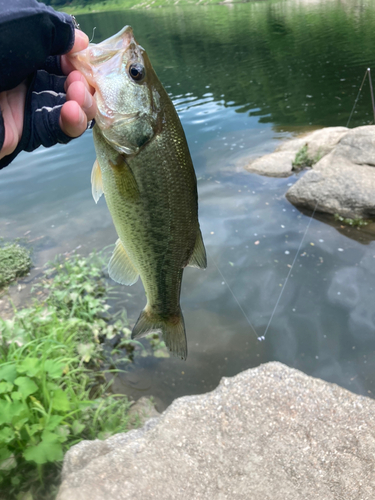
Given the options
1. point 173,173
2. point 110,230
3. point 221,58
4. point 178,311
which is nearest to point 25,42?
point 173,173

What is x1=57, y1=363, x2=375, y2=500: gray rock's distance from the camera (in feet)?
8.63

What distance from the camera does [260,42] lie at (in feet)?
86.7

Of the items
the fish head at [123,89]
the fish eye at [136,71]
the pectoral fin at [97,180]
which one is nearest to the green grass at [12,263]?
the pectoral fin at [97,180]

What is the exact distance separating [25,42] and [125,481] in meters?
2.73

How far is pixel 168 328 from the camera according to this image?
2.16 metres

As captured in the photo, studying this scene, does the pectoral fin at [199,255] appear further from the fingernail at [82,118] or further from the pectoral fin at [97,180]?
the fingernail at [82,118]

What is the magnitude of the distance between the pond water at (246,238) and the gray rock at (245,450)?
1173 mm

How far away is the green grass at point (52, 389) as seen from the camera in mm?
2512

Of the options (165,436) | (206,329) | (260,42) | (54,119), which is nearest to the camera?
(54,119)

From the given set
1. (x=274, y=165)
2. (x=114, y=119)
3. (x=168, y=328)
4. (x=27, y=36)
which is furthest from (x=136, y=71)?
(x=274, y=165)

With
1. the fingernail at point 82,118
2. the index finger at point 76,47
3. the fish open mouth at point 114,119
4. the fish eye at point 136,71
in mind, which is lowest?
the fish open mouth at point 114,119

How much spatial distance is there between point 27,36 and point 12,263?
227 inches

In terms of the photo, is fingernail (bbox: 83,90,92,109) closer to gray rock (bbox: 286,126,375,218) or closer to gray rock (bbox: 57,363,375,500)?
gray rock (bbox: 57,363,375,500)

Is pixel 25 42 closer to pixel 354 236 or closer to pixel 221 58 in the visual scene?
pixel 354 236
